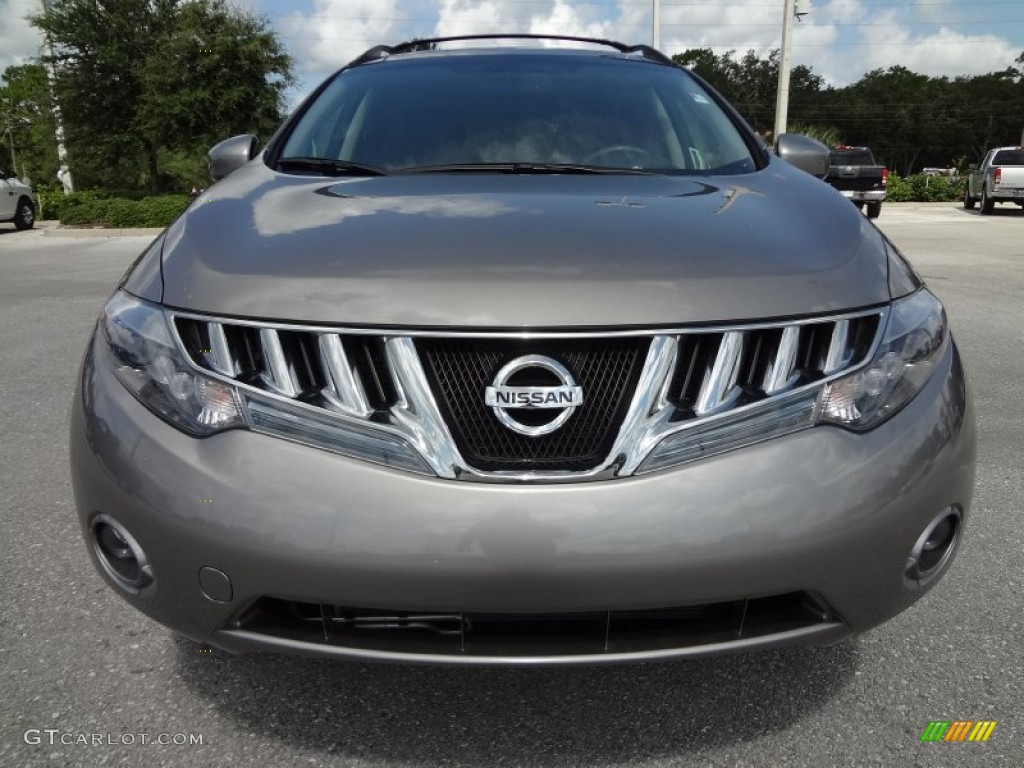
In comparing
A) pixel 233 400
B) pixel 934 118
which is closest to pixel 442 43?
pixel 233 400

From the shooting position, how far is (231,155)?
2.78m

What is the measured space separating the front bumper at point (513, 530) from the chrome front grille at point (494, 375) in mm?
56

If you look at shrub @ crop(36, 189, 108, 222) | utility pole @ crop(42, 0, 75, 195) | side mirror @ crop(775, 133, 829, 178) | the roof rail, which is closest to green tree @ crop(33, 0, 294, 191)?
utility pole @ crop(42, 0, 75, 195)

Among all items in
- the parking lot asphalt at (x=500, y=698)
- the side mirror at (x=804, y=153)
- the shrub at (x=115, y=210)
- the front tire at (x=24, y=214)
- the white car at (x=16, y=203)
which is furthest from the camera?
the shrub at (x=115, y=210)

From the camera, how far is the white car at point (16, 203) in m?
17.7

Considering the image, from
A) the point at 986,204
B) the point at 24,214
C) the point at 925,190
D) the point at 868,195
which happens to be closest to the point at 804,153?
the point at 24,214

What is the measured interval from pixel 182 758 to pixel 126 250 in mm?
13309

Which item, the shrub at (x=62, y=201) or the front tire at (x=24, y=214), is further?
the shrub at (x=62, y=201)

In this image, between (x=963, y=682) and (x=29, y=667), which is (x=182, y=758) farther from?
(x=963, y=682)

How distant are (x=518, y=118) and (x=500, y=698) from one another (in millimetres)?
1709

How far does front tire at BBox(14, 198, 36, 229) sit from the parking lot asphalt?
18.8 meters

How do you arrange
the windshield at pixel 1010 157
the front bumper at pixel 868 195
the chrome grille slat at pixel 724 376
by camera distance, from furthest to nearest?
1. the front bumper at pixel 868 195
2. the windshield at pixel 1010 157
3. the chrome grille slat at pixel 724 376

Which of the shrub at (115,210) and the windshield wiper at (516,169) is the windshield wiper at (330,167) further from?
the shrub at (115,210)

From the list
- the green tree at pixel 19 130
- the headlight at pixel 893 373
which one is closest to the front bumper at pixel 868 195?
the headlight at pixel 893 373
